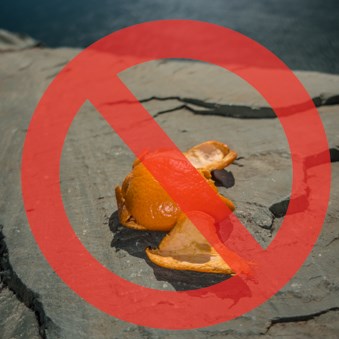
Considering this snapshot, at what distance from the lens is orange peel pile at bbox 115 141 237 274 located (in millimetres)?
1733

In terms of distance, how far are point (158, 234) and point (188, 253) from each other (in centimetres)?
34

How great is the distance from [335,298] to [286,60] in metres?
3.92

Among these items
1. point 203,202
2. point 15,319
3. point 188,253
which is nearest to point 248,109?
point 203,202

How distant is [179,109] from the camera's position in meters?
3.53

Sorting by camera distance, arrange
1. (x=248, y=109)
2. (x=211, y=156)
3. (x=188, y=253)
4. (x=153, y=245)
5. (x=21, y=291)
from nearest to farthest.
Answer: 1. (x=188, y=253)
2. (x=21, y=291)
3. (x=153, y=245)
4. (x=211, y=156)
5. (x=248, y=109)

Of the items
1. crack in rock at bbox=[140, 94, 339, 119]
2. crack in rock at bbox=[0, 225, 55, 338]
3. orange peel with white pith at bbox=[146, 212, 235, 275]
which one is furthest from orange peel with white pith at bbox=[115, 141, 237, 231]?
crack in rock at bbox=[140, 94, 339, 119]

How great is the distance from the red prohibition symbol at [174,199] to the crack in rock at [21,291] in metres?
0.17

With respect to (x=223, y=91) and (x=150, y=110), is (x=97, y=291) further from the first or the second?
(x=223, y=91)

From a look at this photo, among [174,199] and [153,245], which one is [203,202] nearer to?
[174,199]

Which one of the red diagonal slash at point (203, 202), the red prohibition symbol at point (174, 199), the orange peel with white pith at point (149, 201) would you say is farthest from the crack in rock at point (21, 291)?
the red diagonal slash at point (203, 202)

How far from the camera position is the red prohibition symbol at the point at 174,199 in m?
1.75

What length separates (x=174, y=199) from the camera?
1926 millimetres

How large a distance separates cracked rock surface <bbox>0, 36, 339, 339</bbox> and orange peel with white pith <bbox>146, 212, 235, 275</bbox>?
146 mm

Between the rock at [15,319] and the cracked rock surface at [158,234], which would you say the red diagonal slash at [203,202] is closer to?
the cracked rock surface at [158,234]
